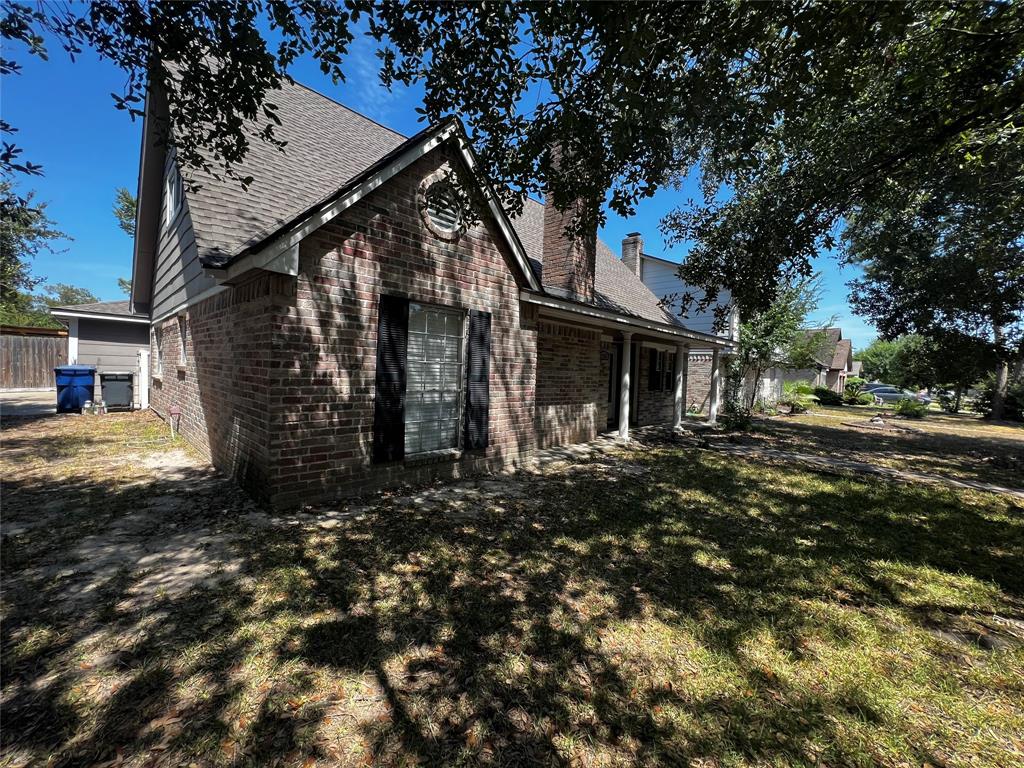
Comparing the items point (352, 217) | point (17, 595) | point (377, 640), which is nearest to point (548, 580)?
point (377, 640)

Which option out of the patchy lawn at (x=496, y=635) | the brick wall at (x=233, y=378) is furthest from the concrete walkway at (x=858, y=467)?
the brick wall at (x=233, y=378)

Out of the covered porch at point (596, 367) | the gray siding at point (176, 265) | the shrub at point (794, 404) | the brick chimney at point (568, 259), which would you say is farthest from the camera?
the shrub at point (794, 404)

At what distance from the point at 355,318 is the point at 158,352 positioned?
994cm

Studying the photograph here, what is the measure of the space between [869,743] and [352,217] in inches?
244

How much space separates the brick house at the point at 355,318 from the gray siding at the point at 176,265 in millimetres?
92

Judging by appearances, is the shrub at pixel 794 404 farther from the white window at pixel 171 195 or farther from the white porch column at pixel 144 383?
the white porch column at pixel 144 383

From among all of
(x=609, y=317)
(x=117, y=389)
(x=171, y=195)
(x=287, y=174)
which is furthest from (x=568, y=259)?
(x=117, y=389)

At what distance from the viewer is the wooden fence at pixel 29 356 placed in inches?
661

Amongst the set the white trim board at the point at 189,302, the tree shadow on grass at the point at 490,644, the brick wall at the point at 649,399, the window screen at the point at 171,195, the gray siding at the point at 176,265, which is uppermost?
the window screen at the point at 171,195

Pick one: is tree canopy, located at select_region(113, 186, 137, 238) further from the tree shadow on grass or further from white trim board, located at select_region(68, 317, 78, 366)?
the tree shadow on grass

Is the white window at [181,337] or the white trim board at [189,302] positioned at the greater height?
the white trim board at [189,302]

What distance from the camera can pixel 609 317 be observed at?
352 inches

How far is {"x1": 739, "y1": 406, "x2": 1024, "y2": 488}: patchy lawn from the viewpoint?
343 inches

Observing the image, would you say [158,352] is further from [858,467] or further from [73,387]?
[858,467]
